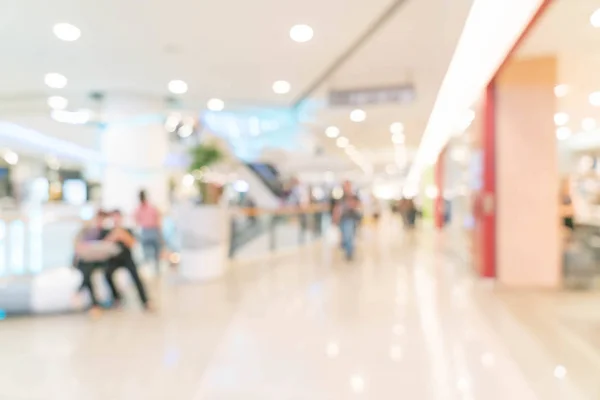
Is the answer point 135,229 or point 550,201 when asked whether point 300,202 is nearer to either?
point 135,229

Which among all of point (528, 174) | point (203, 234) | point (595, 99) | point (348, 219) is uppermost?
point (595, 99)

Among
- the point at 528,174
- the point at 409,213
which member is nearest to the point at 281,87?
the point at 528,174

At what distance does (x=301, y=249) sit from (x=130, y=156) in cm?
468

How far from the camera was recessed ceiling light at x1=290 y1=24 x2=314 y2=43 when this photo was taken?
547 cm

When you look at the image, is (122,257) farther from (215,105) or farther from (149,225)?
(215,105)

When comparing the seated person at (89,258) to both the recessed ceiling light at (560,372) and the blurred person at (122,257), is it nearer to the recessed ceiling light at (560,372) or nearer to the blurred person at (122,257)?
the blurred person at (122,257)

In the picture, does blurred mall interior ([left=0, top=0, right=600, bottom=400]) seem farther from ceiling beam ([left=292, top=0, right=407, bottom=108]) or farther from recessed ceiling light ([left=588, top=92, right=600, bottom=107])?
recessed ceiling light ([left=588, top=92, right=600, bottom=107])

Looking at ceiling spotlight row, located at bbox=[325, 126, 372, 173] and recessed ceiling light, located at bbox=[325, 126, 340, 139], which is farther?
ceiling spotlight row, located at bbox=[325, 126, 372, 173]

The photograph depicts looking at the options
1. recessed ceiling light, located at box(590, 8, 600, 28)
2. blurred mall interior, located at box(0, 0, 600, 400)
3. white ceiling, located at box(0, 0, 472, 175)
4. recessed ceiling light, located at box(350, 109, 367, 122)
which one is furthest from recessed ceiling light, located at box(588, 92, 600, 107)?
recessed ceiling light, located at box(350, 109, 367, 122)

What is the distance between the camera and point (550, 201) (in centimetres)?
588

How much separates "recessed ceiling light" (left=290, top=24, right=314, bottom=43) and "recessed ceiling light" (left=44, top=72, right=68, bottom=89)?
4.68 metres

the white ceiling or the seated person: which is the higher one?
the white ceiling

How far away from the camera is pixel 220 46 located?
20.5ft

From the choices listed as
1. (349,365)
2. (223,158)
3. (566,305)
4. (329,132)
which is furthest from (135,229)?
(329,132)
